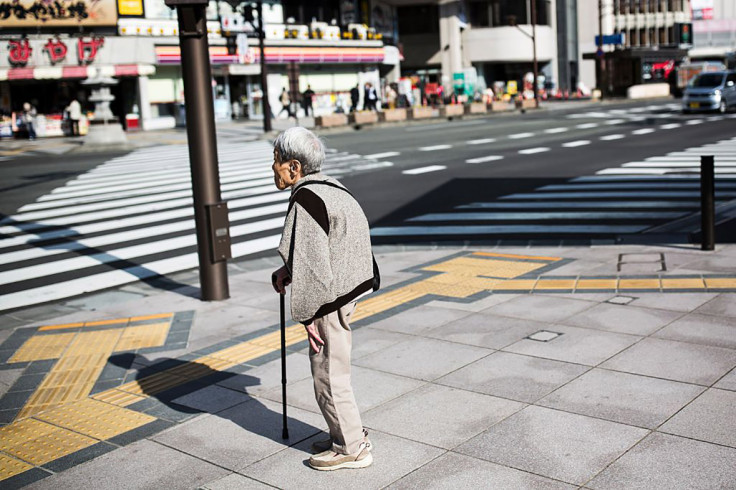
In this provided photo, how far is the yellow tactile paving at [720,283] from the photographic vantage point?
791 cm

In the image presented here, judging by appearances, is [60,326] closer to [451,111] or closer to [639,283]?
[639,283]

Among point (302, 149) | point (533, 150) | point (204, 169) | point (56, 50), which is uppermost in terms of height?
point (56, 50)

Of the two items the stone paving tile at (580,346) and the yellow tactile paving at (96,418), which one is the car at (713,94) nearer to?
the stone paving tile at (580,346)

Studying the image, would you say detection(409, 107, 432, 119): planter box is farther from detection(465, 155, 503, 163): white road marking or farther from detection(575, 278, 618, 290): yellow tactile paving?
detection(575, 278, 618, 290): yellow tactile paving

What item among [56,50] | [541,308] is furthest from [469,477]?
[56,50]

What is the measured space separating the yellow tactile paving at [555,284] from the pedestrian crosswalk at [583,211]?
2.83 meters

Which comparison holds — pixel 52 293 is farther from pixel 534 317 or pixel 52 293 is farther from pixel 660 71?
pixel 660 71

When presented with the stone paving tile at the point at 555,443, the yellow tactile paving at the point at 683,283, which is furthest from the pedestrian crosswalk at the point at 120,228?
the stone paving tile at the point at 555,443

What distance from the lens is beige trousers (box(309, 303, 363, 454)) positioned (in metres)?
4.45

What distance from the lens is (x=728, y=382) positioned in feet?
17.9

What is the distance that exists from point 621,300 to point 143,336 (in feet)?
13.7

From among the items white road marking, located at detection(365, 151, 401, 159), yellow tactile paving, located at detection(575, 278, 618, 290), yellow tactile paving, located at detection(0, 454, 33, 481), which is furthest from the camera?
white road marking, located at detection(365, 151, 401, 159)

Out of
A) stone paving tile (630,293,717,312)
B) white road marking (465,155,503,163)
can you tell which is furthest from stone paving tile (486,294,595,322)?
white road marking (465,155,503,163)

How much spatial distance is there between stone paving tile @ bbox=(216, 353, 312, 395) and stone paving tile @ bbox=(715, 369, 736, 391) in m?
2.71
